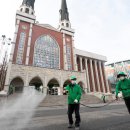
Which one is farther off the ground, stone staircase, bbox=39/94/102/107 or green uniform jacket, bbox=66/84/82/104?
green uniform jacket, bbox=66/84/82/104

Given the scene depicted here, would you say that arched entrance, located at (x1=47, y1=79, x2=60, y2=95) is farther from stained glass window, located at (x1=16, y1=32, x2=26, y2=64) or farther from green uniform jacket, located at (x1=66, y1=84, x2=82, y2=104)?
green uniform jacket, located at (x1=66, y1=84, x2=82, y2=104)

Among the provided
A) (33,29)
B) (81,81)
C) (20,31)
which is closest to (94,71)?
(81,81)

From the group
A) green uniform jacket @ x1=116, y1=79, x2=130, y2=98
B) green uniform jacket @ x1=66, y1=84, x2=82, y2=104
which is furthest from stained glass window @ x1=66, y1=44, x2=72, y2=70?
green uniform jacket @ x1=116, y1=79, x2=130, y2=98

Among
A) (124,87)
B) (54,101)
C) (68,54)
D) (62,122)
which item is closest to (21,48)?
(68,54)

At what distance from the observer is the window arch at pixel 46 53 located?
29234 millimetres

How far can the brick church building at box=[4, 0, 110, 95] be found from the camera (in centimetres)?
2453

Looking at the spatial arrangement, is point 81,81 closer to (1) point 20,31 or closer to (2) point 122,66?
(1) point 20,31

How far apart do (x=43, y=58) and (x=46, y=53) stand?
1.91 metres

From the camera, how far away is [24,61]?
27.1 metres

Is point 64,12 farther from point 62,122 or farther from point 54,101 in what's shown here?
point 62,122

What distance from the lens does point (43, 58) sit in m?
29.9

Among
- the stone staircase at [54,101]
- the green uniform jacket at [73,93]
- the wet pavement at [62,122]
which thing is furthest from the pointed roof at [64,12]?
the green uniform jacket at [73,93]

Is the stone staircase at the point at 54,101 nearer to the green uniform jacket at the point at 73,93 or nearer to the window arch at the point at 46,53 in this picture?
the window arch at the point at 46,53

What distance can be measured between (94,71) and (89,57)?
5304 mm
